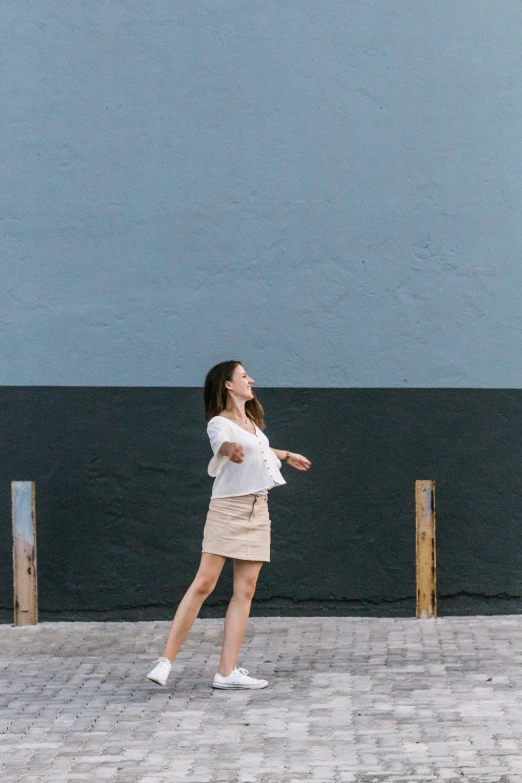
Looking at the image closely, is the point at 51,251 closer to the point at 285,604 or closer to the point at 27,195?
the point at 27,195

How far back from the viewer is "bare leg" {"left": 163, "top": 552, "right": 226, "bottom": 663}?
6172 mm

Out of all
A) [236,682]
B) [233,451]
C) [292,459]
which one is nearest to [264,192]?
[292,459]

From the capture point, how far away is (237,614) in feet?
20.4

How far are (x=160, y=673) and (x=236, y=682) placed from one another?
417mm

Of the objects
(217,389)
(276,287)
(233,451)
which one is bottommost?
(233,451)

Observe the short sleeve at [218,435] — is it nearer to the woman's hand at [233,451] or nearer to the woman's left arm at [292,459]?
the woman's hand at [233,451]

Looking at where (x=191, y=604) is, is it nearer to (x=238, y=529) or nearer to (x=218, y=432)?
(x=238, y=529)

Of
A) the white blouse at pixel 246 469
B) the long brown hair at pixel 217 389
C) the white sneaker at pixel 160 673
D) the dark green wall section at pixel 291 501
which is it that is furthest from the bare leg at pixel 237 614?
the dark green wall section at pixel 291 501

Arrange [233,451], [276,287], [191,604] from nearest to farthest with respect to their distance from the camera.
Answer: [233,451] → [191,604] → [276,287]

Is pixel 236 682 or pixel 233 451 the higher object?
pixel 233 451

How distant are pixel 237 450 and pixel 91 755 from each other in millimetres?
1694

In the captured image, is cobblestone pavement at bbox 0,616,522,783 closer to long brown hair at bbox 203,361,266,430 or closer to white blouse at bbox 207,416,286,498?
white blouse at bbox 207,416,286,498

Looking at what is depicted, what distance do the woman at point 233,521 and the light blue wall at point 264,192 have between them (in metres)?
1.87

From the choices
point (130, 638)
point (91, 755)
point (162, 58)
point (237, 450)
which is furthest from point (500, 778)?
point (162, 58)
